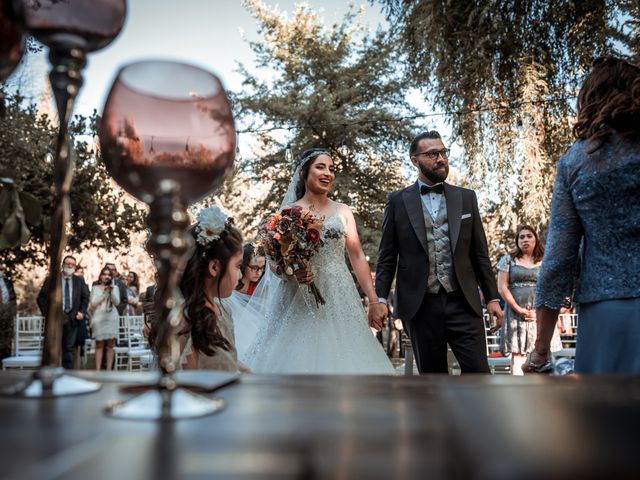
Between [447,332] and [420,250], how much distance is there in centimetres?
56

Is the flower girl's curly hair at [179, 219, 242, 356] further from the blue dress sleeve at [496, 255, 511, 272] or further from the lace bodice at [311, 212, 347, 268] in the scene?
the blue dress sleeve at [496, 255, 511, 272]

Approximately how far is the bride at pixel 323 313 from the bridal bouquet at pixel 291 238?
0.10 m

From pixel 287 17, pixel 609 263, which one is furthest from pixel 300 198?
pixel 287 17

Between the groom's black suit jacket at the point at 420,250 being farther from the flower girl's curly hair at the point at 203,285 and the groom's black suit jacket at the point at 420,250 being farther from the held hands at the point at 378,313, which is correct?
the flower girl's curly hair at the point at 203,285

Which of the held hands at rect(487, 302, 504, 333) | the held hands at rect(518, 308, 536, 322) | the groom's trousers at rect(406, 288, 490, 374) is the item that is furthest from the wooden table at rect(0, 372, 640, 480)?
the held hands at rect(518, 308, 536, 322)

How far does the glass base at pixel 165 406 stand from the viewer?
612 millimetres

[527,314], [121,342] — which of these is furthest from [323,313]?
[121,342]

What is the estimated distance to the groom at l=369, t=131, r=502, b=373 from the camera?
412cm

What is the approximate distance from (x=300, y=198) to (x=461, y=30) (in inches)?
241

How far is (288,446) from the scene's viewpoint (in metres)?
0.49

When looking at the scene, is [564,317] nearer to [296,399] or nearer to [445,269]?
[445,269]

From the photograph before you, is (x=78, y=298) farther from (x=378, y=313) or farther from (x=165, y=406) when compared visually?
(x=165, y=406)

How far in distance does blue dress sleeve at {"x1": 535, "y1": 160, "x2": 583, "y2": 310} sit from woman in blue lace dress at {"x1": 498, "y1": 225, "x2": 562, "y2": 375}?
15.8ft

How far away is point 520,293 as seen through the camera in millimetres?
7047
